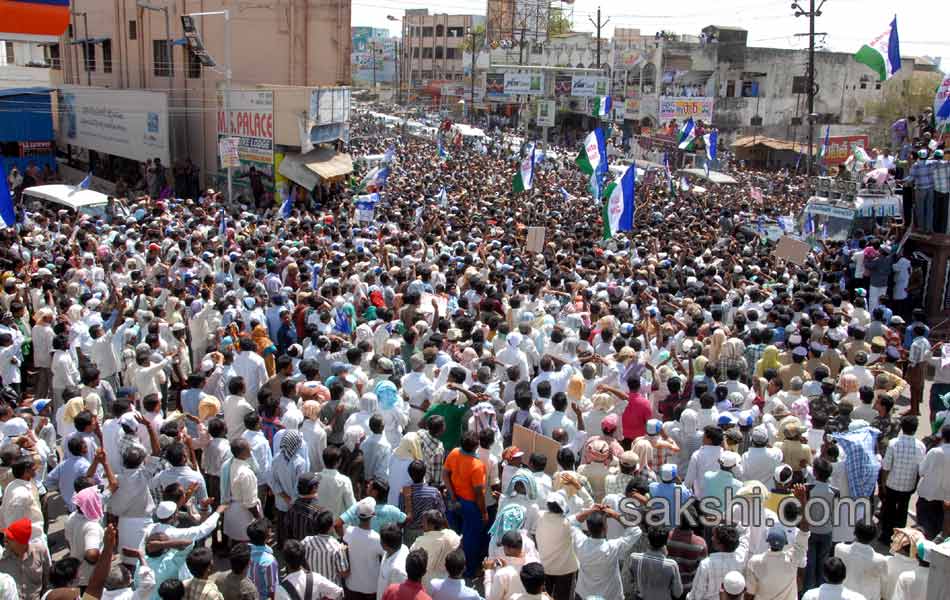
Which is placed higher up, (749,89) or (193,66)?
(749,89)

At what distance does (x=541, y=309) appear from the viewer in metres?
9.99

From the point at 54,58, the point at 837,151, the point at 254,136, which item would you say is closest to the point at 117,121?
the point at 254,136

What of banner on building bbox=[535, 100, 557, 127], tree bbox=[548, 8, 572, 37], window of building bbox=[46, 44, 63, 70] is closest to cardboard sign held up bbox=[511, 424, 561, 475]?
banner on building bbox=[535, 100, 557, 127]

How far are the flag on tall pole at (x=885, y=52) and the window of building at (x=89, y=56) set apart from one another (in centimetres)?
2483

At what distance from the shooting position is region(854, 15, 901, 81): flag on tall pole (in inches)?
648

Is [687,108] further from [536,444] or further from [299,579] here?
[299,579]

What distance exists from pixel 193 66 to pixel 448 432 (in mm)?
21917

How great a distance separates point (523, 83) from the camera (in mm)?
39375

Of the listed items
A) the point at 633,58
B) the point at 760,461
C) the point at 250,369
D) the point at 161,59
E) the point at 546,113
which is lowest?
the point at 760,461

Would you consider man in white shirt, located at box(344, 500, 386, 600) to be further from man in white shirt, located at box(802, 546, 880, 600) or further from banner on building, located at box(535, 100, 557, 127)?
banner on building, located at box(535, 100, 557, 127)

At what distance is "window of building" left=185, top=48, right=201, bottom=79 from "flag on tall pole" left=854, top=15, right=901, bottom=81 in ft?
58.8

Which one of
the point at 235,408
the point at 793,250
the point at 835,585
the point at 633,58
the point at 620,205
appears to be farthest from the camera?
the point at 633,58

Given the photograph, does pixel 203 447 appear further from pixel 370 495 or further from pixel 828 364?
pixel 828 364

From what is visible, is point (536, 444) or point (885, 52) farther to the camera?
point (885, 52)
